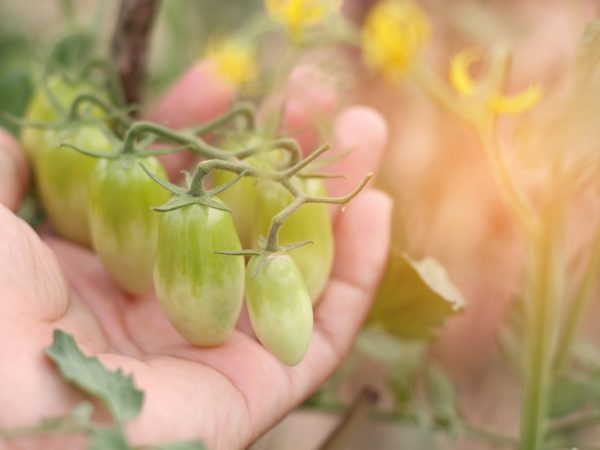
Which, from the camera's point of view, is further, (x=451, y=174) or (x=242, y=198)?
(x=451, y=174)

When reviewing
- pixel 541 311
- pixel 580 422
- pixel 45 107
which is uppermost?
pixel 45 107

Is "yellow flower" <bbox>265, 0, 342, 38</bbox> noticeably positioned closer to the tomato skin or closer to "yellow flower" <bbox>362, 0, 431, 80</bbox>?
"yellow flower" <bbox>362, 0, 431, 80</bbox>

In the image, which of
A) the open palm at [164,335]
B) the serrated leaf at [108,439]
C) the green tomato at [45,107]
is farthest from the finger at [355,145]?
the serrated leaf at [108,439]

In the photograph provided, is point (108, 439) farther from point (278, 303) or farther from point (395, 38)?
point (395, 38)

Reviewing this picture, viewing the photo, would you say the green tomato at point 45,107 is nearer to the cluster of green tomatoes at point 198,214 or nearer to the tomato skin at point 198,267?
the cluster of green tomatoes at point 198,214

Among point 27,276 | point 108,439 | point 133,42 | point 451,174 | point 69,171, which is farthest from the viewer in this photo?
point 451,174

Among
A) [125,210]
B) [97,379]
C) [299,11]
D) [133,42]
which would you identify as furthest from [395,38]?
[97,379]

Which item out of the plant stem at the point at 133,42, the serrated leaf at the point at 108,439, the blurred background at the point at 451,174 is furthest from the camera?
the blurred background at the point at 451,174
